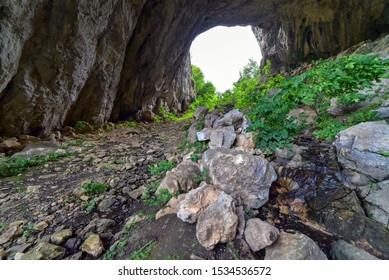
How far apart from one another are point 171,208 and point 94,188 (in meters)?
1.48

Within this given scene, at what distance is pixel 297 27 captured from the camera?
420 inches

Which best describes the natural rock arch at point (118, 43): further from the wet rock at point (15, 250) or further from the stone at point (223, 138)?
the stone at point (223, 138)

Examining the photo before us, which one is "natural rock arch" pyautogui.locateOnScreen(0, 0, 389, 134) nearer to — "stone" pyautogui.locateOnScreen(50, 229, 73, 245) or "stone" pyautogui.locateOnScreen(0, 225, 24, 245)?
"stone" pyautogui.locateOnScreen(0, 225, 24, 245)

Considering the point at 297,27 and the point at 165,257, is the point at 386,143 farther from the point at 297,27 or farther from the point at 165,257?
the point at 297,27

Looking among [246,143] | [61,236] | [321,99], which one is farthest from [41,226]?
[321,99]

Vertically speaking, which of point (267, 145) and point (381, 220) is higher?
point (267, 145)

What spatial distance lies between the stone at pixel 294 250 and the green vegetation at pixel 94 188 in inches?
101

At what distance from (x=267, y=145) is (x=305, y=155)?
1.79 ft

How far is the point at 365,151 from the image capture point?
1987 mm

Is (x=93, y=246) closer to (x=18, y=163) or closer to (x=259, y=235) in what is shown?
(x=259, y=235)

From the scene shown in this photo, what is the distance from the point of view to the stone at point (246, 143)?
9.59 ft

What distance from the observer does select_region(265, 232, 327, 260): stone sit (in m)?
1.41

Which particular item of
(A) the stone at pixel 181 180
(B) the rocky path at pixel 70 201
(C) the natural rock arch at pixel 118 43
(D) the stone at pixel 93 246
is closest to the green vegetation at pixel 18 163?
(B) the rocky path at pixel 70 201
